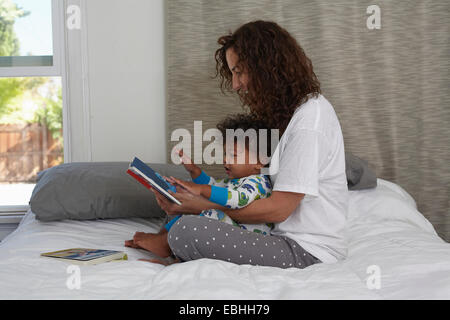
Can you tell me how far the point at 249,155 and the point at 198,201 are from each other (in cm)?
29

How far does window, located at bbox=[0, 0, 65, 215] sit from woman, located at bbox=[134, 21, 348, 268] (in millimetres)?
1423

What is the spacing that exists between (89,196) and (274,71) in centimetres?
95

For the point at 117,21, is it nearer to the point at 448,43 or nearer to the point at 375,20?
the point at 375,20

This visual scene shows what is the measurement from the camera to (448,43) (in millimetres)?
2631

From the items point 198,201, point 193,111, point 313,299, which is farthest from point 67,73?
point 313,299

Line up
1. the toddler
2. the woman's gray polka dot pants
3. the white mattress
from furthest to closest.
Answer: the toddler < the woman's gray polka dot pants < the white mattress

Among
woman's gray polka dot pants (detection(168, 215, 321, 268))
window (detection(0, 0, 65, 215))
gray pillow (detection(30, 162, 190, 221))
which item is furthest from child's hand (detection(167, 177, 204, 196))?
window (detection(0, 0, 65, 215))

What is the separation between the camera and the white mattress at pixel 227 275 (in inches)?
43.5

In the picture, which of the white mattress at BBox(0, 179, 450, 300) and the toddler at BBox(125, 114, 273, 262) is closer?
the white mattress at BBox(0, 179, 450, 300)

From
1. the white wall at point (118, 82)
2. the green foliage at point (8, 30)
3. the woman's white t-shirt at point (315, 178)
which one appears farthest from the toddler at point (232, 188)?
the green foliage at point (8, 30)


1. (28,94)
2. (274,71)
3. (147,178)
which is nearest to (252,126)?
(274,71)

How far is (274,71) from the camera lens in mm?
1526

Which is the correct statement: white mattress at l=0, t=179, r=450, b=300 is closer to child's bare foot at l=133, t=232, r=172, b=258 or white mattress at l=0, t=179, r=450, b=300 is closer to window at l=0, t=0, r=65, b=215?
child's bare foot at l=133, t=232, r=172, b=258

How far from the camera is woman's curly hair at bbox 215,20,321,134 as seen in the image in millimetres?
1527
